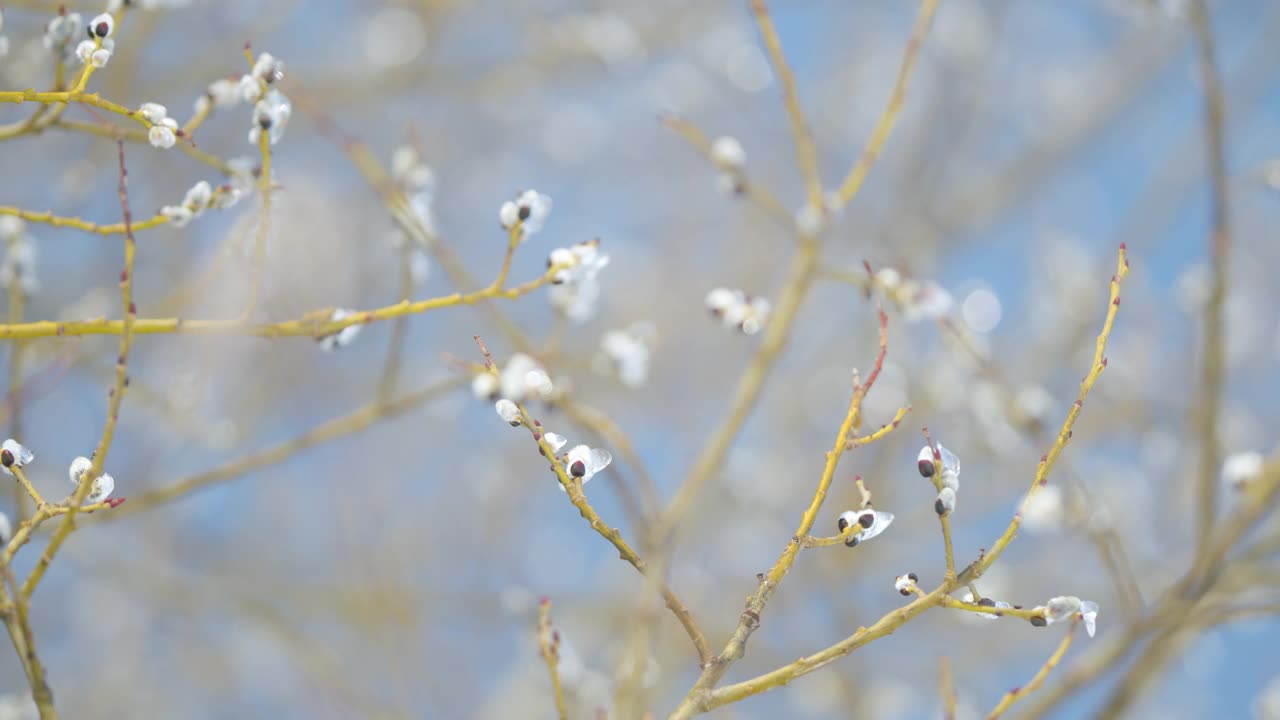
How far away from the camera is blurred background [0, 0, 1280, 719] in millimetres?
3678

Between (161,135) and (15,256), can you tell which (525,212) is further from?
(15,256)

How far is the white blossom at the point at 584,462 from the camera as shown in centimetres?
133

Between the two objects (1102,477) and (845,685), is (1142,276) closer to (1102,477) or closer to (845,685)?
(1102,477)

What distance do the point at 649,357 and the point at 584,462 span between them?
3395 mm

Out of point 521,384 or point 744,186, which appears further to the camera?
point 744,186

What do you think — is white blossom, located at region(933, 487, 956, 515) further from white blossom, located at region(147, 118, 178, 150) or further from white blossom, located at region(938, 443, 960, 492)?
white blossom, located at region(147, 118, 178, 150)

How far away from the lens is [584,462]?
135 cm

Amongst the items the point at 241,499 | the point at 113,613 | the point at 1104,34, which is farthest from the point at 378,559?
the point at 1104,34

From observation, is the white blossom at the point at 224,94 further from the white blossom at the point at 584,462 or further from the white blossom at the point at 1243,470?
the white blossom at the point at 1243,470

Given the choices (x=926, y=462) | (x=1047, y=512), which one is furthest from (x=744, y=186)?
(x=926, y=462)

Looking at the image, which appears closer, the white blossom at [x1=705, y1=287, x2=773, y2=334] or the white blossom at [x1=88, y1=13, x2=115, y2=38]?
the white blossom at [x1=88, y1=13, x2=115, y2=38]

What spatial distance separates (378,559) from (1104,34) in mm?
5949

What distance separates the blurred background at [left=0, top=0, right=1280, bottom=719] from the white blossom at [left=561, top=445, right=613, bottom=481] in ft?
3.96

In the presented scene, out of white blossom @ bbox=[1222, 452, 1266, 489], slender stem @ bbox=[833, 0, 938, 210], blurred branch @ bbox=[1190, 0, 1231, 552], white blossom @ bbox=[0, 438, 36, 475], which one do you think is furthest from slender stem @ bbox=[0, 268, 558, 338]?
blurred branch @ bbox=[1190, 0, 1231, 552]
